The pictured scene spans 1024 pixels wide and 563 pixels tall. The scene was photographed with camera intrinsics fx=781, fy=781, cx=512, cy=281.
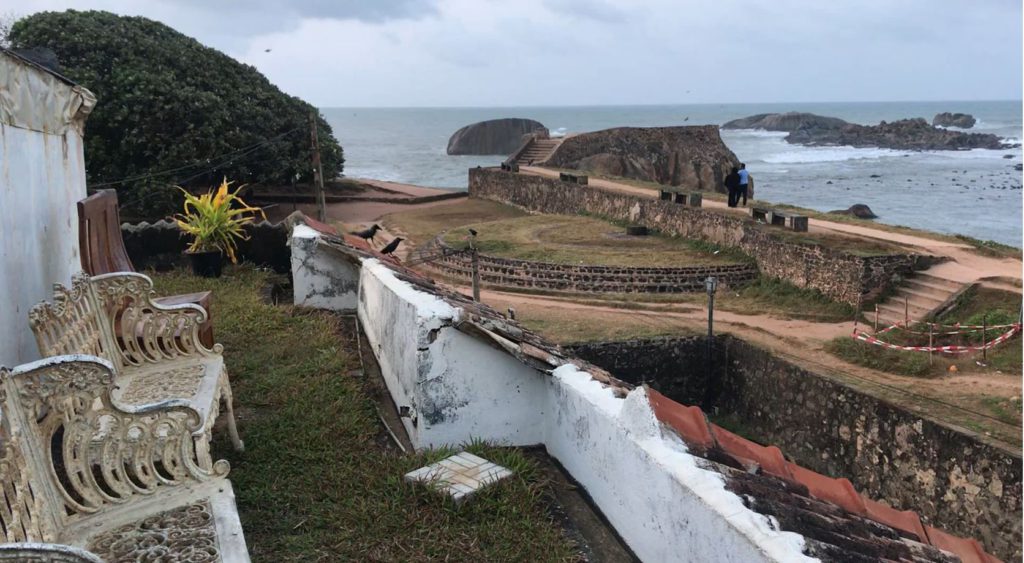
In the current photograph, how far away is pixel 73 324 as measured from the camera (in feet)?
12.8

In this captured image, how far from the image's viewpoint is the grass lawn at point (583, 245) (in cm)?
1742

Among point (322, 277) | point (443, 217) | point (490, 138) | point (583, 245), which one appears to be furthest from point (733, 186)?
point (490, 138)

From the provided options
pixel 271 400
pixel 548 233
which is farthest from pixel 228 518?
pixel 548 233

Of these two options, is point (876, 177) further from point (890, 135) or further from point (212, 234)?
point (212, 234)

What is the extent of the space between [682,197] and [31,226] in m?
18.0

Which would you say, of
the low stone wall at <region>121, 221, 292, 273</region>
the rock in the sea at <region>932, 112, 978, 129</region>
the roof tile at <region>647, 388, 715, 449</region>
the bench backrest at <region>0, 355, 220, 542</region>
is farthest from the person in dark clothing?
the rock in the sea at <region>932, 112, 978, 129</region>

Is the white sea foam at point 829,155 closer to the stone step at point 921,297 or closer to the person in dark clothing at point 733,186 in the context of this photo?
the person in dark clothing at point 733,186

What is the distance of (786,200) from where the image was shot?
4625cm

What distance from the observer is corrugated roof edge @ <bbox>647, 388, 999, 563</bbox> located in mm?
3254

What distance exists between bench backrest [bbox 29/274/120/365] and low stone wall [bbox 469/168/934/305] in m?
12.4

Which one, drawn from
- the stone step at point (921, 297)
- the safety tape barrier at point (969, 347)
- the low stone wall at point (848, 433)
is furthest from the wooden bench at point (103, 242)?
the stone step at point (921, 297)

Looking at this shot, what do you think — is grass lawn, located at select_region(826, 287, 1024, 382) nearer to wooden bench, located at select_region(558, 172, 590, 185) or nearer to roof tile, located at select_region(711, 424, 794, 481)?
roof tile, located at select_region(711, 424, 794, 481)

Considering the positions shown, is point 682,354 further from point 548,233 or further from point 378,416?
point 548,233

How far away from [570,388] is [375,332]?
260cm
